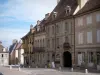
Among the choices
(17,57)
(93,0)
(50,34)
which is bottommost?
(17,57)

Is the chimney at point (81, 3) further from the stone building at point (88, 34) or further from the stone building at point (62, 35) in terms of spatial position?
the stone building at point (62, 35)

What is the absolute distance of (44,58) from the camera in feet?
175

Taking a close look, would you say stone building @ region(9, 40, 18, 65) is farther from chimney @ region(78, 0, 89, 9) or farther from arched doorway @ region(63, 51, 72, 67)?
chimney @ region(78, 0, 89, 9)

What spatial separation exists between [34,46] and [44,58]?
809 cm

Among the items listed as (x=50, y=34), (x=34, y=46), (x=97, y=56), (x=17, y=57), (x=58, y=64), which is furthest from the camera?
(x=17, y=57)

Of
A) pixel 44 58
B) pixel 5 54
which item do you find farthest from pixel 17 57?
pixel 44 58

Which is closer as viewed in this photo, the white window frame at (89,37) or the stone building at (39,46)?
the white window frame at (89,37)

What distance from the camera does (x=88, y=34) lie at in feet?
126

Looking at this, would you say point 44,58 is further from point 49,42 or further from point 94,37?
point 94,37

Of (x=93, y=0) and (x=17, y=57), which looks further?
(x=17, y=57)

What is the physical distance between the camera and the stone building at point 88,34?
1433 inches

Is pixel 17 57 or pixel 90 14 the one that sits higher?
pixel 90 14

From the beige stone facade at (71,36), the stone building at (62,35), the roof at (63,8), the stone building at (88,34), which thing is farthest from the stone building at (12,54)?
the stone building at (88,34)

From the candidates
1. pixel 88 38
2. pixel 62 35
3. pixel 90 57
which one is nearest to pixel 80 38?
pixel 88 38
